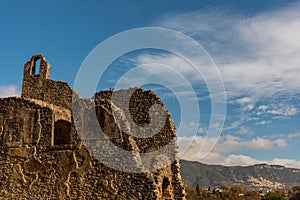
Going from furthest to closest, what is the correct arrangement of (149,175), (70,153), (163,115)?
(163,115)
(70,153)
(149,175)

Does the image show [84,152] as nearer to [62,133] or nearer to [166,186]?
[62,133]

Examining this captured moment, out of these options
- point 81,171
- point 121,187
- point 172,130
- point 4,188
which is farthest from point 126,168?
point 4,188

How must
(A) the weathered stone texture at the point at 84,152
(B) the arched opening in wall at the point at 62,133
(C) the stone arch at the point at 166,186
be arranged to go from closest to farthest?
(A) the weathered stone texture at the point at 84,152, (C) the stone arch at the point at 166,186, (B) the arched opening in wall at the point at 62,133

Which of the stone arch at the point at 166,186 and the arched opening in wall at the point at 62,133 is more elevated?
the arched opening in wall at the point at 62,133

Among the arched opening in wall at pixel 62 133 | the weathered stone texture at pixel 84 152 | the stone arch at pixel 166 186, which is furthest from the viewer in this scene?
the arched opening in wall at pixel 62 133

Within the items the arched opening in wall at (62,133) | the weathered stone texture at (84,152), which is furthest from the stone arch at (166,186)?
the arched opening in wall at (62,133)

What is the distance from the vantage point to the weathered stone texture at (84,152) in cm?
1226

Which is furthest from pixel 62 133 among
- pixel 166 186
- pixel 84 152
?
pixel 166 186

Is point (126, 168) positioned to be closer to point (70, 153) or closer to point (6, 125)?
point (70, 153)

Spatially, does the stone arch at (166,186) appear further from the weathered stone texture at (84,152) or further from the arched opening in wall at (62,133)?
the arched opening in wall at (62,133)

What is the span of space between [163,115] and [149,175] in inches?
105

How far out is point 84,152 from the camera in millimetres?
12695

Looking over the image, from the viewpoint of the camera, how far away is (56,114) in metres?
13.9

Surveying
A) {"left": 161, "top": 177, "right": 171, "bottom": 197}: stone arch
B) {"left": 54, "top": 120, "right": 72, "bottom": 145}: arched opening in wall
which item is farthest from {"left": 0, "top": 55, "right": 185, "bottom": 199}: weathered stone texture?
{"left": 54, "top": 120, "right": 72, "bottom": 145}: arched opening in wall
